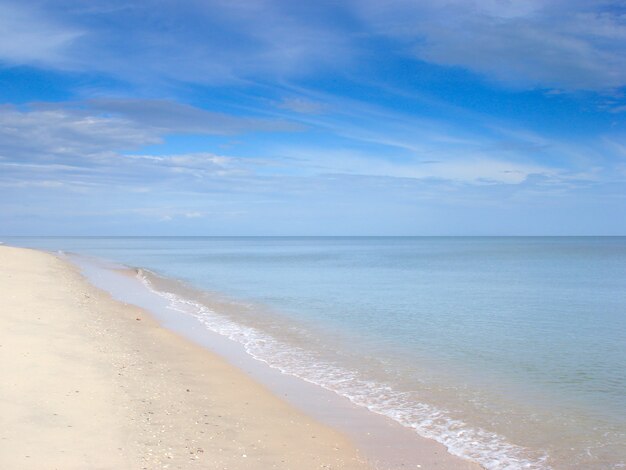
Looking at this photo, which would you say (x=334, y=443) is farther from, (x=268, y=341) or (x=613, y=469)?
(x=268, y=341)

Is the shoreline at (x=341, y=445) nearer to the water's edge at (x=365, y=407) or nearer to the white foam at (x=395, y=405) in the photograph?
the water's edge at (x=365, y=407)

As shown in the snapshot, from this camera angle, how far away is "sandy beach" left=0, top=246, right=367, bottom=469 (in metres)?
6.67

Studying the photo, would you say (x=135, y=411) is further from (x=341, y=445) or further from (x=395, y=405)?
(x=395, y=405)

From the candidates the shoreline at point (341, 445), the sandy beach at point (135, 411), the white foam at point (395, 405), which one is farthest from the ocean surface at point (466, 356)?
the sandy beach at point (135, 411)

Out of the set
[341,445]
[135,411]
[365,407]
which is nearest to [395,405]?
[365,407]

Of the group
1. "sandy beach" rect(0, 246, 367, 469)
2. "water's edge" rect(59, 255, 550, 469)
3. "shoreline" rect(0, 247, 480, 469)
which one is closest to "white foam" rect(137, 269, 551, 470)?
"water's edge" rect(59, 255, 550, 469)

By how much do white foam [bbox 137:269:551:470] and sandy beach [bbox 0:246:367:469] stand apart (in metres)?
1.46

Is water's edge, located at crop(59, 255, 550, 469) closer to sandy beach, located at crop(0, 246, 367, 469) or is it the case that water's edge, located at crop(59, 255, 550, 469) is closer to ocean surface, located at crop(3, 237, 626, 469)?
ocean surface, located at crop(3, 237, 626, 469)

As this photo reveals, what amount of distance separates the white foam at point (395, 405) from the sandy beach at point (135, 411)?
1.46 meters

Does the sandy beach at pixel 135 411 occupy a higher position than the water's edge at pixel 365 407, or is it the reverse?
the sandy beach at pixel 135 411

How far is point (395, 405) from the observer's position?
33.7ft

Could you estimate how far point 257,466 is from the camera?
272 inches

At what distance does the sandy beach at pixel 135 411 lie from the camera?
263 inches

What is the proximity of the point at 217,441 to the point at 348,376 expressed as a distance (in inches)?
203
